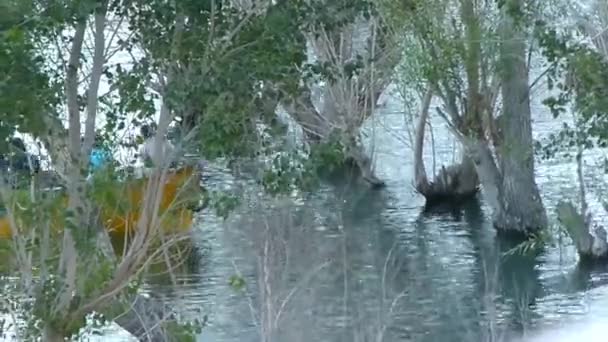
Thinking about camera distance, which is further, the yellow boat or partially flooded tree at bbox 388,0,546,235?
partially flooded tree at bbox 388,0,546,235

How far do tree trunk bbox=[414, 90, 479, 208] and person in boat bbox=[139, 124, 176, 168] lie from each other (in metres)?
12.7

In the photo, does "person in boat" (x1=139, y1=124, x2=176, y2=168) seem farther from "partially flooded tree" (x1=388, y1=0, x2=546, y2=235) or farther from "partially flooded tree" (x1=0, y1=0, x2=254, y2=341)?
"partially flooded tree" (x1=388, y1=0, x2=546, y2=235)

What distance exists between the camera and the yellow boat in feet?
27.0

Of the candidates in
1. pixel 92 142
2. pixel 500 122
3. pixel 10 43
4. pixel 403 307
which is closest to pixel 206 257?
pixel 403 307

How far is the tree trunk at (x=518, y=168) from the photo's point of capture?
18.7 meters

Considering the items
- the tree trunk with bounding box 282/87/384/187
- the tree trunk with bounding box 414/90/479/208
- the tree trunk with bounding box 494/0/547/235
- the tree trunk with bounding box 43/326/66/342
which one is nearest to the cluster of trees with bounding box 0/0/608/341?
the tree trunk with bounding box 43/326/66/342

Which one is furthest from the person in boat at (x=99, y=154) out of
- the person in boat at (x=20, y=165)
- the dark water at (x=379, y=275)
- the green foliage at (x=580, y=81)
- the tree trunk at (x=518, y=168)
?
the tree trunk at (x=518, y=168)

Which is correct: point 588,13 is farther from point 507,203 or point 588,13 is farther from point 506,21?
point 507,203

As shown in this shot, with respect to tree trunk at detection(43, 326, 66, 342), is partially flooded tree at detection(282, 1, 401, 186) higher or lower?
higher

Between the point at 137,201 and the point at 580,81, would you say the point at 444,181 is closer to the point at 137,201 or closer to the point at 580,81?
the point at 580,81

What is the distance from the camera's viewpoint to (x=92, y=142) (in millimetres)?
8555

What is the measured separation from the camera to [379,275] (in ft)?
55.8

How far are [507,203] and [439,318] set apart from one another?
16.5ft

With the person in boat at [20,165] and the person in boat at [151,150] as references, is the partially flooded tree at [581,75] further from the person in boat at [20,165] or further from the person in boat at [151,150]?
the person in boat at [20,165]
